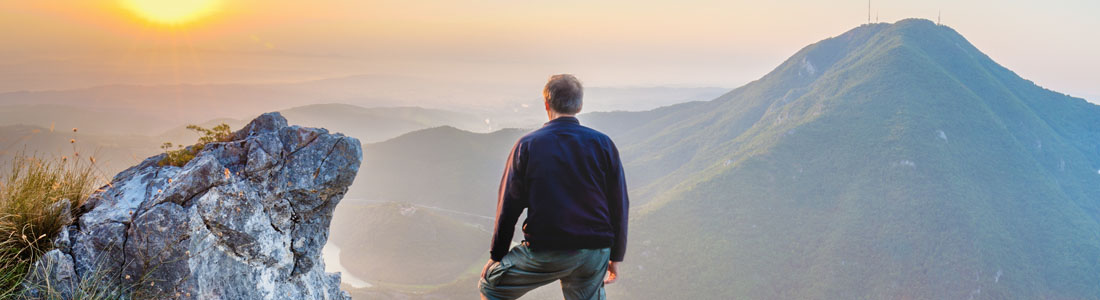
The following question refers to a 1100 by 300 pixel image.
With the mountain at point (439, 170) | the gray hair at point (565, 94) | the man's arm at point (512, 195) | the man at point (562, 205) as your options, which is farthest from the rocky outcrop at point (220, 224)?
the mountain at point (439, 170)

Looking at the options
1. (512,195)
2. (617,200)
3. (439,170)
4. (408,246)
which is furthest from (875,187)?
(512,195)

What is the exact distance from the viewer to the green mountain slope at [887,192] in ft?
318

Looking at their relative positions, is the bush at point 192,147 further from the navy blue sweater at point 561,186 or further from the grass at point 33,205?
the navy blue sweater at point 561,186

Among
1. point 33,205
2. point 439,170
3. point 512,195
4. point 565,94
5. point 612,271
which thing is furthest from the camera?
point 439,170

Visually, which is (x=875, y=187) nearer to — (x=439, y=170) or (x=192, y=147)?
(x=439, y=170)

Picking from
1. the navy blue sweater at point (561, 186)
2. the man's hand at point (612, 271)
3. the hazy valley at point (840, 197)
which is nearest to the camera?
the navy blue sweater at point (561, 186)

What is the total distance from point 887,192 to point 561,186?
430 ft

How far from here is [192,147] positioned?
783cm

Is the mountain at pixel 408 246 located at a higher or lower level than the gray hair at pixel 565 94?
lower

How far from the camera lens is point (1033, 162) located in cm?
12050

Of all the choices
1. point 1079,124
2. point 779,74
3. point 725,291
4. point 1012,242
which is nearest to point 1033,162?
point 1012,242

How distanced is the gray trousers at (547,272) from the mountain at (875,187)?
94156 millimetres

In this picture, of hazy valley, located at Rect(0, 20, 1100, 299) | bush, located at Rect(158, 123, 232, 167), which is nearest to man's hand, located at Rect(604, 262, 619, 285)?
bush, located at Rect(158, 123, 232, 167)

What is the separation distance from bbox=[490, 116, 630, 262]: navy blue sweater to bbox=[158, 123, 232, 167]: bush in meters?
5.57
